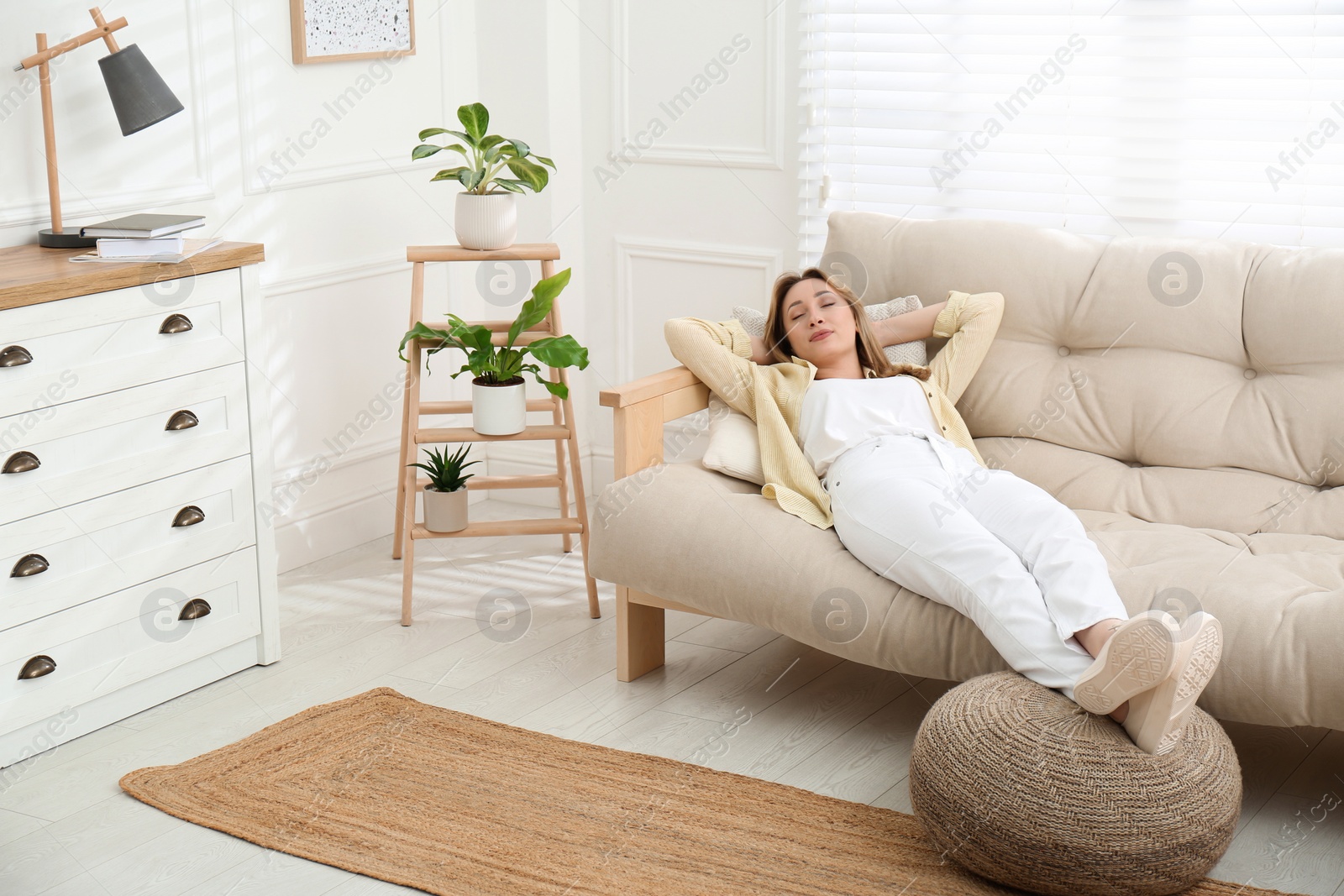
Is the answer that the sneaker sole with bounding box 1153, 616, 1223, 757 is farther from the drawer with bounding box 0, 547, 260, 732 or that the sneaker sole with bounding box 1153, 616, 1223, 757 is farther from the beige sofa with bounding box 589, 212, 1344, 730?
the drawer with bounding box 0, 547, 260, 732

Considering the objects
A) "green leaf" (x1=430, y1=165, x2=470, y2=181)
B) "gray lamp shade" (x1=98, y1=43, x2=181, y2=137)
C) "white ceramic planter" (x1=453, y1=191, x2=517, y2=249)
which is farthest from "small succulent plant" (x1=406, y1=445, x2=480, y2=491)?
"gray lamp shade" (x1=98, y1=43, x2=181, y2=137)

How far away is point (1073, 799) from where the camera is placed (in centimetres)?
188

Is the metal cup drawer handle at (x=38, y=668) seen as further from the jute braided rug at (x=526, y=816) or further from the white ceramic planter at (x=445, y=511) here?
the white ceramic planter at (x=445, y=511)

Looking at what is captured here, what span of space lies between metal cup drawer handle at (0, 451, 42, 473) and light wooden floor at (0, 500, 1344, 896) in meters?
0.56

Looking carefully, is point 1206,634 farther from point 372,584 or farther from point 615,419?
point 372,584

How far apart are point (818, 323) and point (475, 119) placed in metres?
1.01

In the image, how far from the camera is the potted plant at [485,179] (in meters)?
3.18

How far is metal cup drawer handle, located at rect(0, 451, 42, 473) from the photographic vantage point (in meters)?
2.32

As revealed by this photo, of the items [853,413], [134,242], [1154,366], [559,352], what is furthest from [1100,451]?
[134,242]

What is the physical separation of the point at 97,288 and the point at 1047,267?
6.35ft

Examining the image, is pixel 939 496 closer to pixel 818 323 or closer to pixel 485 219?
pixel 818 323

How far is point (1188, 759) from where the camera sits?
192 centimetres

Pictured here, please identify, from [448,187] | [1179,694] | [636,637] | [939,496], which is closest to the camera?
[1179,694]

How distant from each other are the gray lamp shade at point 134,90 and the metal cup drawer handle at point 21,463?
0.73 m
